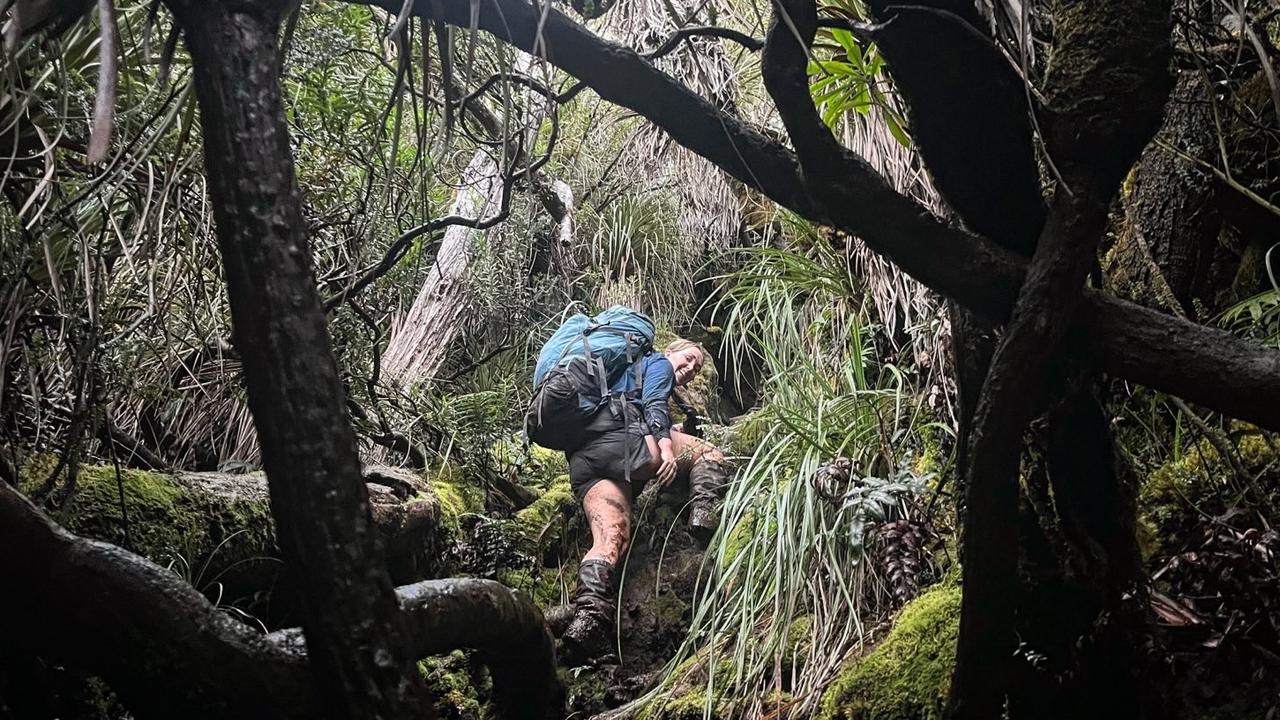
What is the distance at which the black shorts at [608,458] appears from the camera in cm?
467

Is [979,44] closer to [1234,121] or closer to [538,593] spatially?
[1234,121]

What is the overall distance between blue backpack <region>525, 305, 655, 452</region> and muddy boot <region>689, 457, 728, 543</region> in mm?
525

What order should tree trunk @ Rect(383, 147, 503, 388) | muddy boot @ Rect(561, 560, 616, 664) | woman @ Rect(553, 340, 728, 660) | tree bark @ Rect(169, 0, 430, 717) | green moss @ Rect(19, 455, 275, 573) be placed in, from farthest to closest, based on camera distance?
tree trunk @ Rect(383, 147, 503, 388) < woman @ Rect(553, 340, 728, 660) < muddy boot @ Rect(561, 560, 616, 664) < green moss @ Rect(19, 455, 275, 573) < tree bark @ Rect(169, 0, 430, 717)

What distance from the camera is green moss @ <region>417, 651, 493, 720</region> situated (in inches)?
131

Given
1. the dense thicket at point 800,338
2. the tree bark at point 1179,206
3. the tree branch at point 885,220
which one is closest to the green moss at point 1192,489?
the dense thicket at point 800,338

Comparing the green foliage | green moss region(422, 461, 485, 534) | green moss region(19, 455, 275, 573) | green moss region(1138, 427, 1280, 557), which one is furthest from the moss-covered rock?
the green foliage

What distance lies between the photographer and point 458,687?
3.42 meters

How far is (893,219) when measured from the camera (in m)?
1.52

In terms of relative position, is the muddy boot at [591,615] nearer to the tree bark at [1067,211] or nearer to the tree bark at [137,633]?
the tree bark at [137,633]

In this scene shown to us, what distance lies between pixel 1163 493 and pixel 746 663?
4.62ft

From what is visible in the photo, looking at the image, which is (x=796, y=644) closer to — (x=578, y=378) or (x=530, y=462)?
(x=578, y=378)

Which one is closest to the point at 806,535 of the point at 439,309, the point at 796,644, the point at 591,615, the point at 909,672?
the point at 796,644

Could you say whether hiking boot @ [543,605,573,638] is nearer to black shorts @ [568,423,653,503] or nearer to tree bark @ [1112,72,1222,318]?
black shorts @ [568,423,653,503]

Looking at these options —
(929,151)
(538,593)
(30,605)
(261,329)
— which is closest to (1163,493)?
(929,151)
